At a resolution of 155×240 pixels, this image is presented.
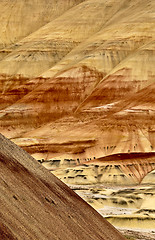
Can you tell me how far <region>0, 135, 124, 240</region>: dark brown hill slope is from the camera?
14.7 m

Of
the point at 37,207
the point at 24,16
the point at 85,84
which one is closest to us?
the point at 37,207

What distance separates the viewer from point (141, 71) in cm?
8400

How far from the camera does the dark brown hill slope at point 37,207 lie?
1473cm

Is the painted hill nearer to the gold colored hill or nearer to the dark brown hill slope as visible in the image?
the gold colored hill

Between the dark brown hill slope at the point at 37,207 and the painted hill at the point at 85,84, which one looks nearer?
the dark brown hill slope at the point at 37,207

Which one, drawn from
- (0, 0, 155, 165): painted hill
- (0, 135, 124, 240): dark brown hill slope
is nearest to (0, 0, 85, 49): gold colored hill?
(0, 0, 155, 165): painted hill

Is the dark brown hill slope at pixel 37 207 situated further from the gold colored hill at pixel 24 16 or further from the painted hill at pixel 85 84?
the gold colored hill at pixel 24 16

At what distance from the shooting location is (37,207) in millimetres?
16172

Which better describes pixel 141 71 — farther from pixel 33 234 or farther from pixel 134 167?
pixel 33 234

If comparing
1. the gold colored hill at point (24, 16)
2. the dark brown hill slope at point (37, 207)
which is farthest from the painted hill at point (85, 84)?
the dark brown hill slope at point (37, 207)

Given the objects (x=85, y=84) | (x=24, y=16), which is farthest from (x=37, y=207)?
(x=24, y=16)

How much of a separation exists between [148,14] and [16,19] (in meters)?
36.8

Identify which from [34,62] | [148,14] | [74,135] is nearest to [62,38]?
[34,62]

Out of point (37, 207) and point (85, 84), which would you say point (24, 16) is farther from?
point (37, 207)
